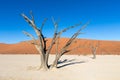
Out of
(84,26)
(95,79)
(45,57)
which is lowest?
(95,79)

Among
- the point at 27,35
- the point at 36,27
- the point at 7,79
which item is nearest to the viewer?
the point at 7,79

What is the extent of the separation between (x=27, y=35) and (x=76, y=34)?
410cm

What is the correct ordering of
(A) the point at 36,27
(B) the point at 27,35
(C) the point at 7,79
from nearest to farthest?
(C) the point at 7,79 < (A) the point at 36,27 < (B) the point at 27,35

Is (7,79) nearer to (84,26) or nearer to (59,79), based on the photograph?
(59,79)

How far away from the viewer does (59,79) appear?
11.8 m

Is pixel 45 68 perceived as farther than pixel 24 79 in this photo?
Yes

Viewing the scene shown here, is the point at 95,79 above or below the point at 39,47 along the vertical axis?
below

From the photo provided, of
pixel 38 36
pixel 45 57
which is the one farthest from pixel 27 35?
pixel 45 57

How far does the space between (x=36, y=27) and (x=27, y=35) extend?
1.50m

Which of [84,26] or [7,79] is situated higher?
[84,26]

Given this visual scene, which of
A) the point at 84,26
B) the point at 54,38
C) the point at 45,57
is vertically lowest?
the point at 45,57

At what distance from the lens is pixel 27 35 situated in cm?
1745

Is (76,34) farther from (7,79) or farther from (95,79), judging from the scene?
(7,79)

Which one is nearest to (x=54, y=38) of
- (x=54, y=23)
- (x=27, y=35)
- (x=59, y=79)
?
(x=54, y=23)
